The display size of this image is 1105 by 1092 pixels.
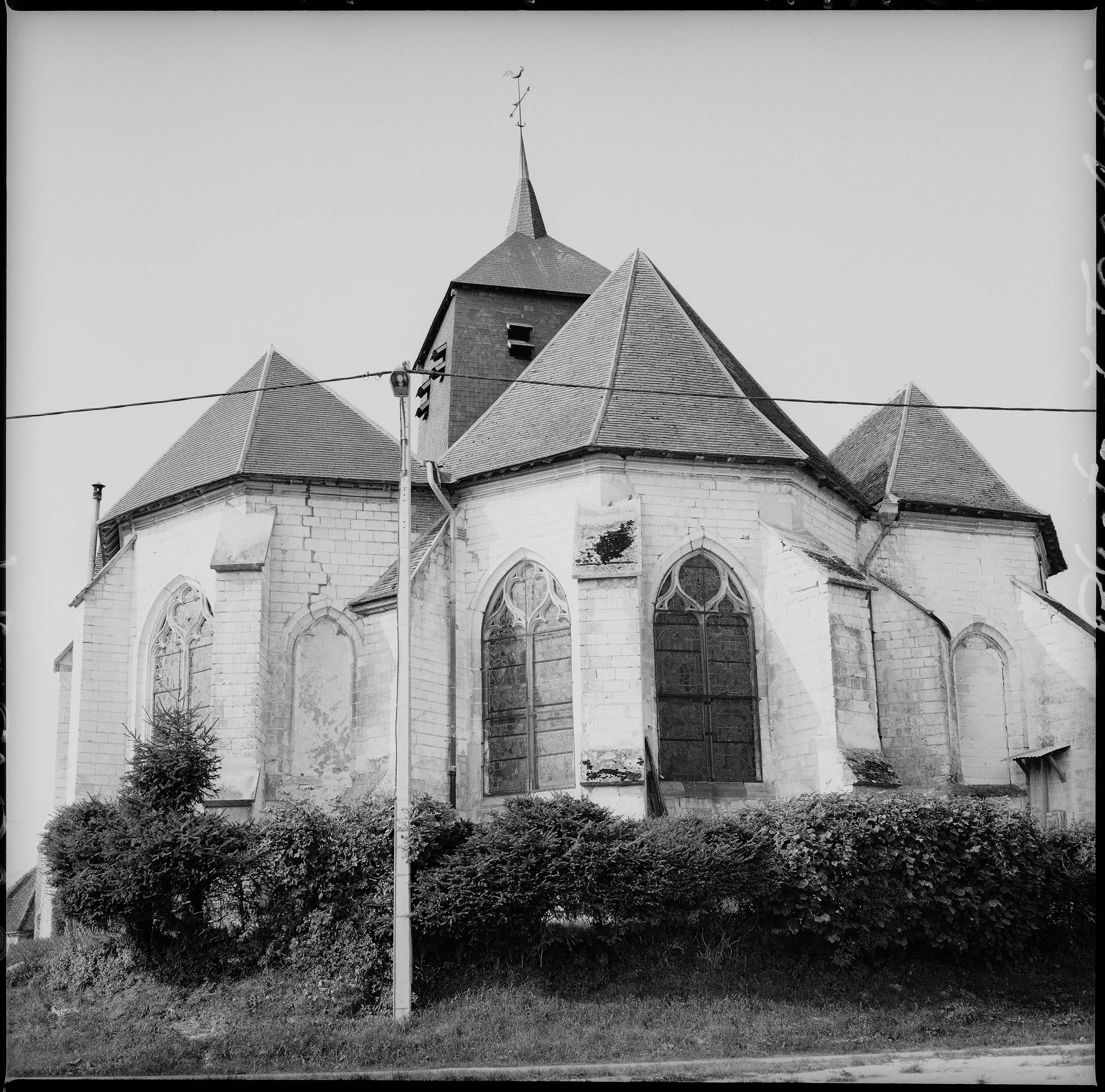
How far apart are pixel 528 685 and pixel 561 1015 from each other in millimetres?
6377

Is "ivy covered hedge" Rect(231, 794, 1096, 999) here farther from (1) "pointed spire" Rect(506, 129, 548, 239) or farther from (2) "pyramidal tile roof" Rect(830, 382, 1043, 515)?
(1) "pointed spire" Rect(506, 129, 548, 239)

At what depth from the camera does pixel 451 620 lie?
24094 mm

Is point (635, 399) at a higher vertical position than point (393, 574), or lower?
higher

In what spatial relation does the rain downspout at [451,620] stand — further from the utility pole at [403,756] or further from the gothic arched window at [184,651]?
the gothic arched window at [184,651]

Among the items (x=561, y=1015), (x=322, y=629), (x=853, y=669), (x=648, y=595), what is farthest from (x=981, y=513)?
(x=561, y=1015)

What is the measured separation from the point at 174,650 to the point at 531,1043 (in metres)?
10.3

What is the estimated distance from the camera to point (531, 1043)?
17469mm

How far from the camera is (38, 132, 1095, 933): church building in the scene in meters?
22.9

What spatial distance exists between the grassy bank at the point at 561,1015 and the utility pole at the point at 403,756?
526 mm

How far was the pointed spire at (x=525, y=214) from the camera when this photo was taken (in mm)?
37125

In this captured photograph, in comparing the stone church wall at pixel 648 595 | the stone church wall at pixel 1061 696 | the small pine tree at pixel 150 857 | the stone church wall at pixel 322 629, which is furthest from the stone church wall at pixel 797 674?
the small pine tree at pixel 150 857

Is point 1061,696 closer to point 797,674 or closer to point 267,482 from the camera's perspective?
point 797,674

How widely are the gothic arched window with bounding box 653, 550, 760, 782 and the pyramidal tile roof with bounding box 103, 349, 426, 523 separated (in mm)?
4440

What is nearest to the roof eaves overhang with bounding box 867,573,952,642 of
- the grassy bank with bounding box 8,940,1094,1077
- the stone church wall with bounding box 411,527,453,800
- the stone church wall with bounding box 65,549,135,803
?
the grassy bank with bounding box 8,940,1094,1077
